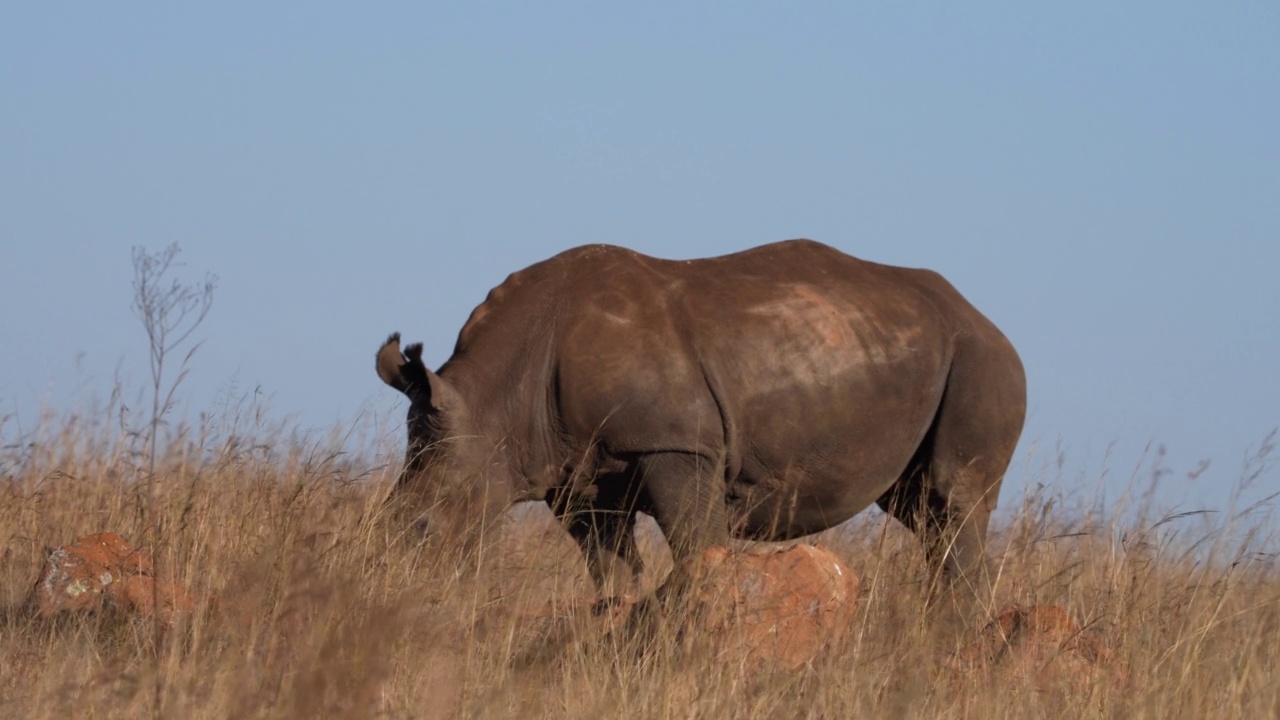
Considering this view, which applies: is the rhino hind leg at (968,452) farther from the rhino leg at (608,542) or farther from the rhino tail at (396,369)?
the rhino tail at (396,369)

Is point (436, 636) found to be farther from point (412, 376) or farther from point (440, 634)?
point (412, 376)

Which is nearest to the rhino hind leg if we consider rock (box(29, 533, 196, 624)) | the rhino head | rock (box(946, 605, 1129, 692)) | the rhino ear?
rock (box(946, 605, 1129, 692))

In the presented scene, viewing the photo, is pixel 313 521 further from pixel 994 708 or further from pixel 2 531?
pixel 994 708

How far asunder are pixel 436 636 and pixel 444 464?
6.95ft

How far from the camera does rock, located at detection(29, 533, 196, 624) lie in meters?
5.75

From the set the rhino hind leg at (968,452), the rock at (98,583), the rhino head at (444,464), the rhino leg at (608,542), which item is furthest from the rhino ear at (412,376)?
the rhino hind leg at (968,452)

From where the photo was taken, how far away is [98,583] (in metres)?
5.98

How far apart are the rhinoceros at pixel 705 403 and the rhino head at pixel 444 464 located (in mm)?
10

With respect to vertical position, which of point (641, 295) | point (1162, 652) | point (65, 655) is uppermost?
point (641, 295)

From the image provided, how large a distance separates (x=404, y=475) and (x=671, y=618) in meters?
1.91

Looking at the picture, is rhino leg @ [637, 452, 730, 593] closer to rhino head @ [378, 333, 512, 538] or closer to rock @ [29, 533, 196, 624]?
rhino head @ [378, 333, 512, 538]

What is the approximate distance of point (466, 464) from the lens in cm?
701

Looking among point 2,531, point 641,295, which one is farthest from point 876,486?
point 2,531

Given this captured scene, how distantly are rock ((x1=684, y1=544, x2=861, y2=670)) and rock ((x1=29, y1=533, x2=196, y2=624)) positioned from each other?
1850 millimetres
